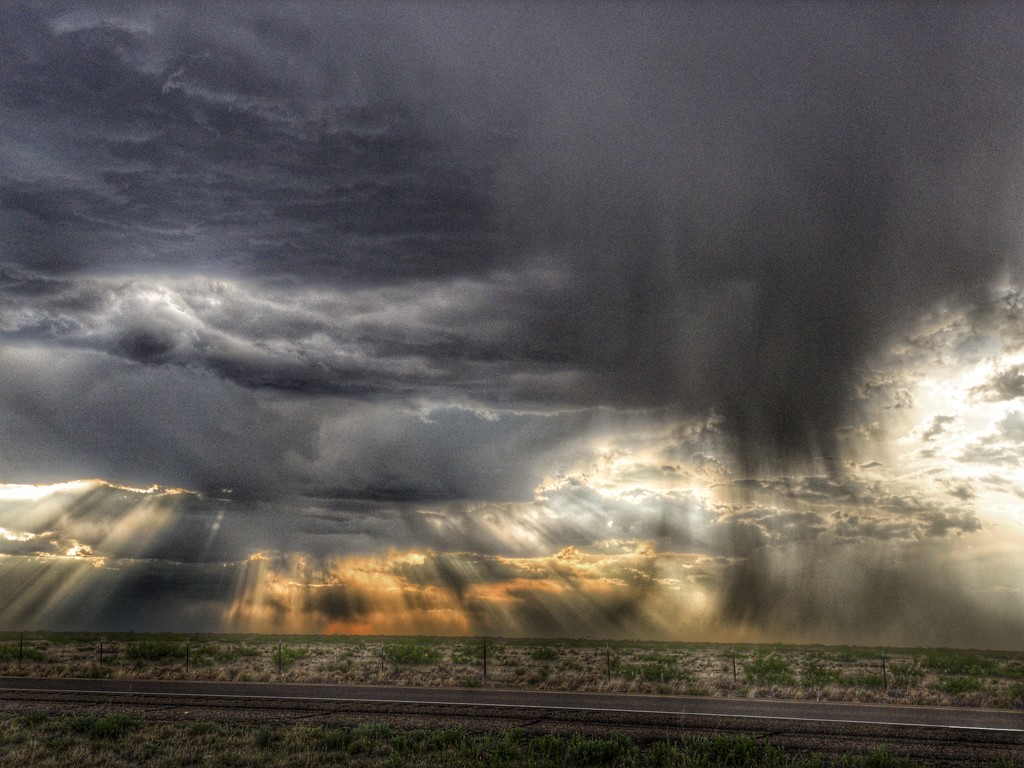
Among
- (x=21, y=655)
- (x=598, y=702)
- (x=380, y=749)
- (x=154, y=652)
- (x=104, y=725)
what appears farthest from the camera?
(x=154, y=652)

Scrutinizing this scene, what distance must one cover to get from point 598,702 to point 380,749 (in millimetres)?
11357

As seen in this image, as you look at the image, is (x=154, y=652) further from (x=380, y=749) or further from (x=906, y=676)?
(x=906, y=676)

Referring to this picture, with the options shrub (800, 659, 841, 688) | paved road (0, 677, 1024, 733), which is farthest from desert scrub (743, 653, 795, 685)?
paved road (0, 677, 1024, 733)

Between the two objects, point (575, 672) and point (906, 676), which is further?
point (575, 672)

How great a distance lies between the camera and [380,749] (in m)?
20.4

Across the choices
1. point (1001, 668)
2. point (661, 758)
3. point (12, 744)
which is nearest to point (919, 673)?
point (1001, 668)

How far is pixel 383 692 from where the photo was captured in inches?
1297

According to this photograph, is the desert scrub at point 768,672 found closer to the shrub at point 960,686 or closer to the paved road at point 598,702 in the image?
the shrub at point 960,686

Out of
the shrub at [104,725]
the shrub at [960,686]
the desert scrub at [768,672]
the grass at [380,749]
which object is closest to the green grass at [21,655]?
the shrub at [104,725]

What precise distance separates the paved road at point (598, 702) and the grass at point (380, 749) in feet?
20.2

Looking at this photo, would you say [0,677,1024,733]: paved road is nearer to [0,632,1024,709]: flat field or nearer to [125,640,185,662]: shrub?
[0,632,1024,709]: flat field

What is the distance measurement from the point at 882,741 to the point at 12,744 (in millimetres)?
22243

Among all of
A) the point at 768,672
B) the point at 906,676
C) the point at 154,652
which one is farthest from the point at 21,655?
the point at 906,676

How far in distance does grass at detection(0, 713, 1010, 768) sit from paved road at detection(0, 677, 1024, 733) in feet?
20.2
